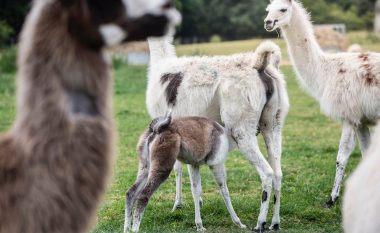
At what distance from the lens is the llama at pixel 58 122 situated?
3.47 meters

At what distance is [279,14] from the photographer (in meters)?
9.90

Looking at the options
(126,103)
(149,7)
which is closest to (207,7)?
(126,103)

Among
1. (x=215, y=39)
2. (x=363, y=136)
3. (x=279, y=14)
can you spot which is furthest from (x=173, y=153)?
(x=215, y=39)

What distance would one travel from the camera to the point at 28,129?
3.51 m

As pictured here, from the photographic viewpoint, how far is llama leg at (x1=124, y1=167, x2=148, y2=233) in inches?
294

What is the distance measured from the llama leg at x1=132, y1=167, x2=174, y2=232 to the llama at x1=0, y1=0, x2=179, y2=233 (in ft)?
11.9

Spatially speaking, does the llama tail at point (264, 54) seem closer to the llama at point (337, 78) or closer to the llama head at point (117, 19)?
the llama at point (337, 78)

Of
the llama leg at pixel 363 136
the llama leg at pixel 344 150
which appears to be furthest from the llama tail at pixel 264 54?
the llama leg at pixel 363 136

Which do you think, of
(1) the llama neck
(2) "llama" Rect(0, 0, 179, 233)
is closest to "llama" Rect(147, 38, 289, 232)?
(1) the llama neck

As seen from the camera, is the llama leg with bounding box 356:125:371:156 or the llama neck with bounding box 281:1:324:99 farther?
the llama neck with bounding box 281:1:324:99

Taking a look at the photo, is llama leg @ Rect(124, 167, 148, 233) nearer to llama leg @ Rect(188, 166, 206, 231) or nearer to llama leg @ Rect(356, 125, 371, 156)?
llama leg @ Rect(188, 166, 206, 231)

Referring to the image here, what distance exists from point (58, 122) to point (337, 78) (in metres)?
6.60

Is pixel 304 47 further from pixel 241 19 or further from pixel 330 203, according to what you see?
pixel 241 19

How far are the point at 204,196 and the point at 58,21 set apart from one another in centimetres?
659
